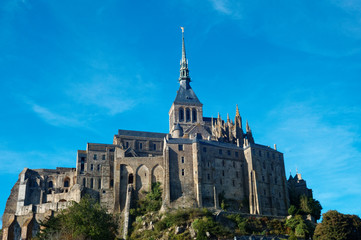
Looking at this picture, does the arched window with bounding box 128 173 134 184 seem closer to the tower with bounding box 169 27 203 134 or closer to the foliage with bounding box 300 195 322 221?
the tower with bounding box 169 27 203 134

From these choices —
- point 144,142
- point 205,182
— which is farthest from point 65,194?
point 205,182

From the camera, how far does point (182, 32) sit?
422 feet

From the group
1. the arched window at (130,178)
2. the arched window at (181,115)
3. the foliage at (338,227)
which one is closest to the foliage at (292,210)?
the foliage at (338,227)

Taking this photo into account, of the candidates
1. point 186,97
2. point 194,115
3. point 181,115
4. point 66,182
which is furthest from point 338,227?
point 186,97

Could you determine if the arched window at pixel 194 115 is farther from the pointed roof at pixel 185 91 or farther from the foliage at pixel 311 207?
the foliage at pixel 311 207

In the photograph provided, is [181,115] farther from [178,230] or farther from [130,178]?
[178,230]

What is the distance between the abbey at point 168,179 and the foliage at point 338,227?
14334mm

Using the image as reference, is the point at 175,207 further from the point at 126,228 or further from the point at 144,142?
the point at 144,142

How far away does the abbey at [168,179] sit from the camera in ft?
267

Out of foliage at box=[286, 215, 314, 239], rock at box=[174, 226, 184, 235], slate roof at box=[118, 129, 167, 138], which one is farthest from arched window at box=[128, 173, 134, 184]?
foliage at box=[286, 215, 314, 239]

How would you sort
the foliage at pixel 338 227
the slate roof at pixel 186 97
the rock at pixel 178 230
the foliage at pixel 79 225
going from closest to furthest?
the foliage at pixel 79 225 < the foliage at pixel 338 227 < the rock at pixel 178 230 < the slate roof at pixel 186 97

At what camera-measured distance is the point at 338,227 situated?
220 ft

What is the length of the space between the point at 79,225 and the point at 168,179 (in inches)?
816

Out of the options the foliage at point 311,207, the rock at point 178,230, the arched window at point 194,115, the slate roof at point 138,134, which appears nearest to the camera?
the rock at point 178,230
